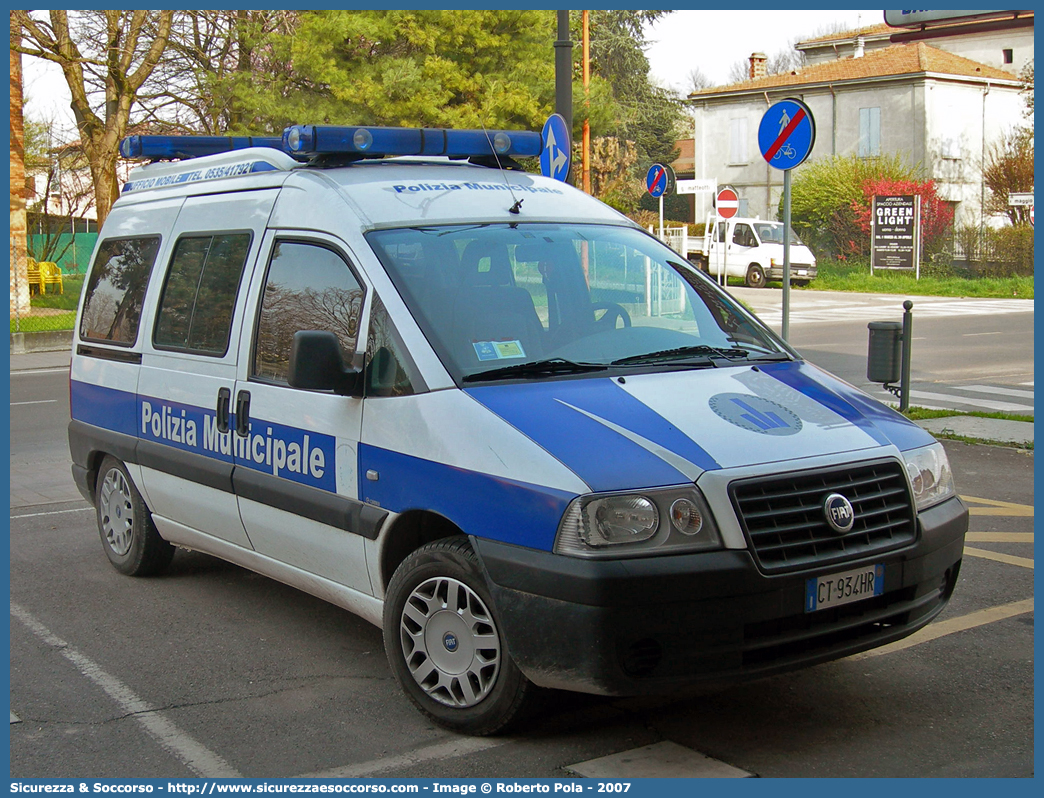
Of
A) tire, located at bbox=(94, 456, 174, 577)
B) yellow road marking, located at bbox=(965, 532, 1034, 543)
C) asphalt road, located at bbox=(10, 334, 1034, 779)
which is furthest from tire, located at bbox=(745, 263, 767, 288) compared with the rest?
tire, located at bbox=(94, 456, 174, 577)

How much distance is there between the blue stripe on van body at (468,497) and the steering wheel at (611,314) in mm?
1027

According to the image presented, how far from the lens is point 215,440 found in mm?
5414

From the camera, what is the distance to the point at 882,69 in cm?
4691

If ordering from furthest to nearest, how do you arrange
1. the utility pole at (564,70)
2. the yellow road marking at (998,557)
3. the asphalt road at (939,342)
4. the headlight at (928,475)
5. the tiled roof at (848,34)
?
the tiled roof at (848,34)
the asphalt road at (939,342)
the utility pole at (564,70)
the yellow road marking at (998,557)
the headlight at (928,475)

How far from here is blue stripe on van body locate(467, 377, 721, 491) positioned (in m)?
3.77

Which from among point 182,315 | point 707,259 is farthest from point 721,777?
point 707,259

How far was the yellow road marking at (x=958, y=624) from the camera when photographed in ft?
16.6

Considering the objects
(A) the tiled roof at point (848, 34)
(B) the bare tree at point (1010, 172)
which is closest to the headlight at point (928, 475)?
(B) the bare tree at point (1010, 172)

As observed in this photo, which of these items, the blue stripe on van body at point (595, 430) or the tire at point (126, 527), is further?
the tire at point (126, 527)

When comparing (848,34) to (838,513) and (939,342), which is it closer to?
(939,342)

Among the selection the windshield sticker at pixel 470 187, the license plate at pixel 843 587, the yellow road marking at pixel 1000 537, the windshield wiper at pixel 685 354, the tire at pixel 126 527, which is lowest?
the yellow road marking at pixel 1000 537

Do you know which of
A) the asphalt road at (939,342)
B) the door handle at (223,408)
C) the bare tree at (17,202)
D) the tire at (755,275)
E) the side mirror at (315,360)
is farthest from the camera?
the tire at (755,275)

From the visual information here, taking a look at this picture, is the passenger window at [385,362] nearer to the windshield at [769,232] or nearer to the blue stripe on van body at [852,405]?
the blue stripe on van body at [852,405]

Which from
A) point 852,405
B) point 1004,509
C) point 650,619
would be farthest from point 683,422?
point 1004,509
